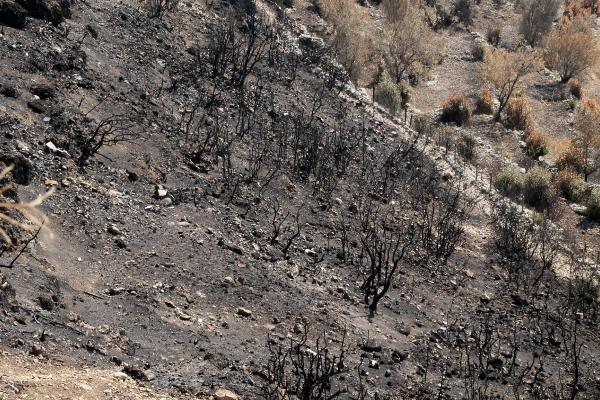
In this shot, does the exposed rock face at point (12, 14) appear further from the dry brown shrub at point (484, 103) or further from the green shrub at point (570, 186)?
the dry brown shrub at point (484, 103)

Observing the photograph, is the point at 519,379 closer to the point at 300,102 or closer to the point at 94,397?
the point at 94,397

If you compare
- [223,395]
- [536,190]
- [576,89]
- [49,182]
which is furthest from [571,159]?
[223,395]

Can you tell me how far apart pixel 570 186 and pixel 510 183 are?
241 centimetres

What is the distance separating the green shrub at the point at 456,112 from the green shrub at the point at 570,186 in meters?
3.89

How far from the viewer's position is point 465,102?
2292 centimetres

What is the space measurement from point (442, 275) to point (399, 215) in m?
1.96

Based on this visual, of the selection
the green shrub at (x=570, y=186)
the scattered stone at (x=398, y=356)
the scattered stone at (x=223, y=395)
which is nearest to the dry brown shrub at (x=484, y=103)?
the green shrub at (x=570, y=186)

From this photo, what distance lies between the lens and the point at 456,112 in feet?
74.3

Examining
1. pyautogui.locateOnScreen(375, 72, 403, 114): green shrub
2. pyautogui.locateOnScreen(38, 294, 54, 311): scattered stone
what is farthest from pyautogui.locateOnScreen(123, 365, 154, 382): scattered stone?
pyautogui.locateOnScreen(375, 72, 403, 114): green shrub

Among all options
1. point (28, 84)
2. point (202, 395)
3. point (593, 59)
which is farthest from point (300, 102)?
point (593, 59)

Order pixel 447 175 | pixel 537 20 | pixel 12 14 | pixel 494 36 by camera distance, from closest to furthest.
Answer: pixel 12 14 → pixel 447 175 → pixel 494 36 → pixel 537 20

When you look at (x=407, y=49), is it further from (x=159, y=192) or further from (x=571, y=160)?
(x=159, y=192)

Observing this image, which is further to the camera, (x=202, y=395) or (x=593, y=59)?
(x=593, y=59)

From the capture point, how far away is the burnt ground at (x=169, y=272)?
6.97 meters
